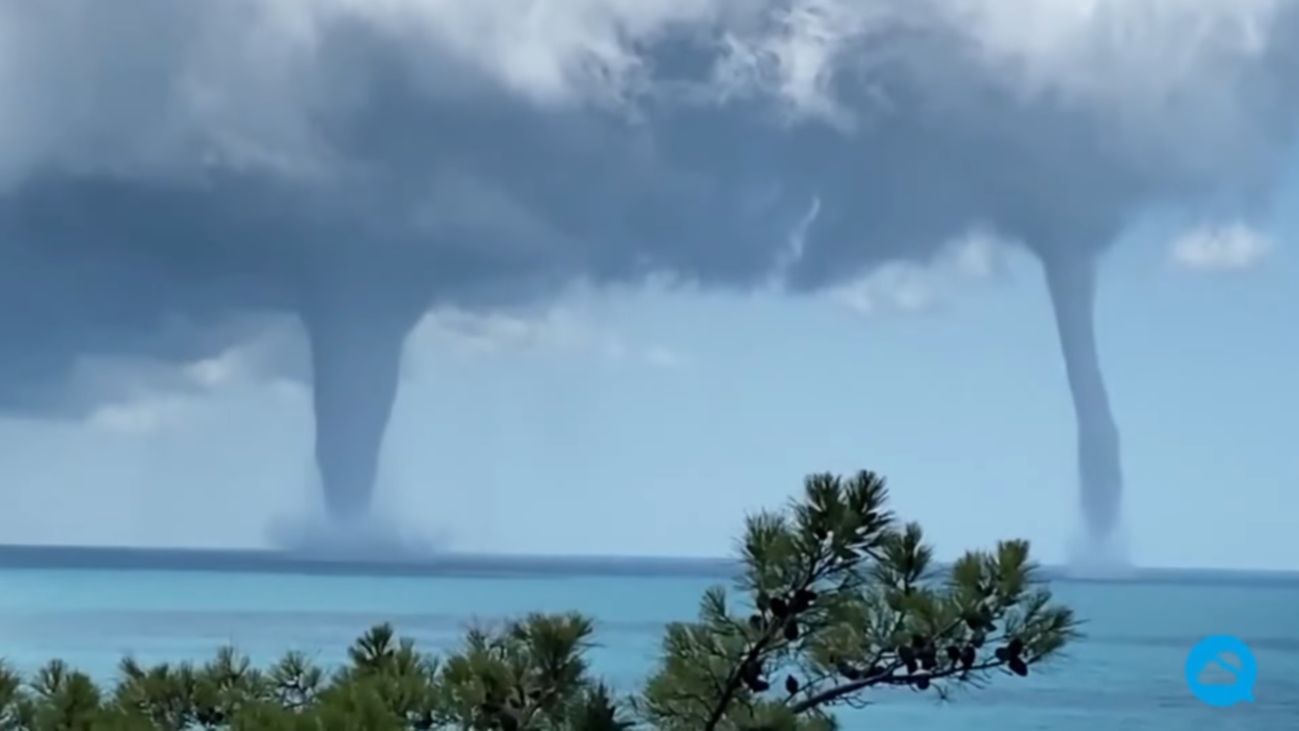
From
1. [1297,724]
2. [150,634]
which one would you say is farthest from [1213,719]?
[150,634]

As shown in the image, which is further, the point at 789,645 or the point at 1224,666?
the point at 1224,666

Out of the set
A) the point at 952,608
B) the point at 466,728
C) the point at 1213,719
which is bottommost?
the point at 1213,719

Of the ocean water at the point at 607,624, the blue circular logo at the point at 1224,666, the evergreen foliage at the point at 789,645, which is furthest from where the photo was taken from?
the ocean water at the point at 607,624

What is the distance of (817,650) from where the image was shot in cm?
236

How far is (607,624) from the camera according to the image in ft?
8.73

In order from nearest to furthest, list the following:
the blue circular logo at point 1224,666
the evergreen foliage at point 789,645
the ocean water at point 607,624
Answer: the evergreen foliage at point 789,645 < the blue circular logo at point 1224,666 < the ocean water at point 607,624

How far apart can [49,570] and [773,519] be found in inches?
3916

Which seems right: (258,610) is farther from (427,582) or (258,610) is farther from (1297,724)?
(1297,724)

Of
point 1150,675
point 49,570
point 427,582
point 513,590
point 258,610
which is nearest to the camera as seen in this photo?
point 1150,675

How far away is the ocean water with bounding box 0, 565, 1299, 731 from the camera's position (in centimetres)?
845

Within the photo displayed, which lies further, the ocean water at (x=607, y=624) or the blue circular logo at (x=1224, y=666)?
the ocean water at (x=607, y=624)

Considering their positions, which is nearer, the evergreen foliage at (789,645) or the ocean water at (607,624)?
the evergreen foliage at (789,645)

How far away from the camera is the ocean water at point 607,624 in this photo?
8453 mm

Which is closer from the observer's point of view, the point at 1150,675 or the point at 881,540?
the point at 881,540
